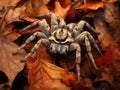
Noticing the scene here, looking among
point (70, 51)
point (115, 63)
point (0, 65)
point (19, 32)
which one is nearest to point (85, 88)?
point (115, 63)

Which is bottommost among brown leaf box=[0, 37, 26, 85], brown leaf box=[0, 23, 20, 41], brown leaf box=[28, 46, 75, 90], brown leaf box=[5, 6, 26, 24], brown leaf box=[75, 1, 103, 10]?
brown leaf box=[28, 46, 75, 90]

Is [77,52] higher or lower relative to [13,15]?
lower

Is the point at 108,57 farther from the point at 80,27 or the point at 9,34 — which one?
the point at 9,34

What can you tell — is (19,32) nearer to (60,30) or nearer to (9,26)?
(9,26)

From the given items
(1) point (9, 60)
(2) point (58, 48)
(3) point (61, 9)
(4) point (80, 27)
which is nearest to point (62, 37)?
(2) point (58, 48)

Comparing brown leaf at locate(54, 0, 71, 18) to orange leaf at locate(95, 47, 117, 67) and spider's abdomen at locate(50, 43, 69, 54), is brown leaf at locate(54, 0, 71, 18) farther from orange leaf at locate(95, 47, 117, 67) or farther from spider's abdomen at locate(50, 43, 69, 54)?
orange leaf at locate(95, 47, 117, 67)

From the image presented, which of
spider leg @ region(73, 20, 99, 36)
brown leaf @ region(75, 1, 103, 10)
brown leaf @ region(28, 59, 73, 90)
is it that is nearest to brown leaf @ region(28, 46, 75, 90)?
brown leaf @ region(28, 59, 73, 90)
